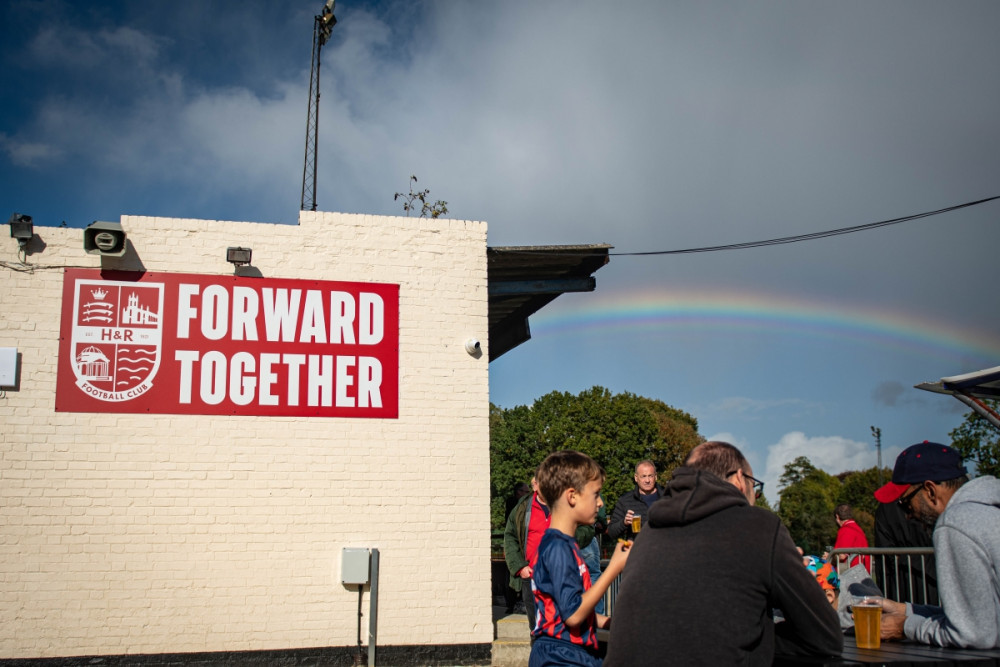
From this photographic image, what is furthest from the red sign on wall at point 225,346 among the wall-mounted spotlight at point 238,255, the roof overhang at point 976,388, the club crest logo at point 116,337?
the roof overhang at point 976,388

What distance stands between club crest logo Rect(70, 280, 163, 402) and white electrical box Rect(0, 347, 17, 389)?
55 centimetres

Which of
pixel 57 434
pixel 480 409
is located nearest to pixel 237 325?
pixel 57 434

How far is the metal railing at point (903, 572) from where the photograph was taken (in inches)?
238

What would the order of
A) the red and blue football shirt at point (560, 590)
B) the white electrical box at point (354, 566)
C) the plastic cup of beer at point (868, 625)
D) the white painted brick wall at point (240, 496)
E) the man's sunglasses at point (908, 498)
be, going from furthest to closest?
the white electrical box at point (354, 566), the white painted brick wall at point (240, 496), the man's sunglasses at point (908, 498), the plastic cup of beer at point (868, 625), the red and blue football shirt at point (560, 590)

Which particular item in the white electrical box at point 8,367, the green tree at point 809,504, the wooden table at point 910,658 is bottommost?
the green tree at point 809,504

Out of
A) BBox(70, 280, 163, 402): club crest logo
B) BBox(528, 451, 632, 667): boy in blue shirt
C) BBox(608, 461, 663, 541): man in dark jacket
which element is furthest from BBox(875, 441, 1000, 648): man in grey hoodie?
BBox(70, 280, 163, 402): club crest logo

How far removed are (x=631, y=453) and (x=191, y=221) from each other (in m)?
34.8

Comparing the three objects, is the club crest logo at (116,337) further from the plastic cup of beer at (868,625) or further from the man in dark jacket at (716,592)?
the plastic cup of beer at (868,625)

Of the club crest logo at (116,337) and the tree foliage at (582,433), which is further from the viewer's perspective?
the tree foliage at (582,433)

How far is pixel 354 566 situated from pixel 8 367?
406 centimetres

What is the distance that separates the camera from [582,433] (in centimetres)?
4116

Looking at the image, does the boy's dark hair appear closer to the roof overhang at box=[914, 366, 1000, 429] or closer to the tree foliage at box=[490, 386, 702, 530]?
the roof overhang at box=[914, 366, 1000, 429]

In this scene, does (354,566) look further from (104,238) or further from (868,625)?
(868,625)

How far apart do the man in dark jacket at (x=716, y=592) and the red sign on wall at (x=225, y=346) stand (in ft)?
21.5
